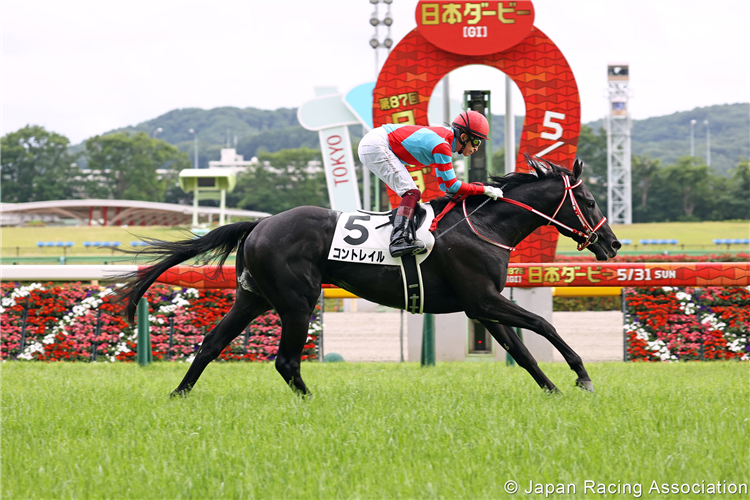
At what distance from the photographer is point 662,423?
3768 millimetres

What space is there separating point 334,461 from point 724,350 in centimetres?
583

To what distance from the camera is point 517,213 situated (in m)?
4.98

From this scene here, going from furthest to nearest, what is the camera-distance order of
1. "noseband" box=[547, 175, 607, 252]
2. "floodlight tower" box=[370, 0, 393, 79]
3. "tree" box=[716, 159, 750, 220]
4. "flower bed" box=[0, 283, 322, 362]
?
"tree" box=[716, 159, 750, 220] → "floodlight tower" box=[370, 0, 393, 79] → "flower bed" box=[0, 283, 322, 362] → "noseband" box=[547, 175, 607, 252]

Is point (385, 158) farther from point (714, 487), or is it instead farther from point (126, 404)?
point (714, 487)

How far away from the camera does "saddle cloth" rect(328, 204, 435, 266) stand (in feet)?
15.4

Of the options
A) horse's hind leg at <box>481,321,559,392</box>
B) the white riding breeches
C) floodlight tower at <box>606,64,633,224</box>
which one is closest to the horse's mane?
the white riding breeches

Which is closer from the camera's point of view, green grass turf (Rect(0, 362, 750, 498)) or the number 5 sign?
green grass turf (Rect(0, 362, 750, 498))

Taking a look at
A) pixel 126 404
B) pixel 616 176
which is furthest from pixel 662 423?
pixel 616 176

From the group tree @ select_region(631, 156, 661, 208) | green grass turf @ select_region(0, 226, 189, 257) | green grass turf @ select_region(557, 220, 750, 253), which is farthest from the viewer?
tree @ select_region(631, 156, 661, 208)

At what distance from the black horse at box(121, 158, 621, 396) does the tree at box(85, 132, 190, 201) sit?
7839 cm

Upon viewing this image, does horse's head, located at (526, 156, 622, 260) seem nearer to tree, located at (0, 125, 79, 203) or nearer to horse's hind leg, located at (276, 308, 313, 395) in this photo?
horse's hind leg, located at (276, 308, 313, 395)

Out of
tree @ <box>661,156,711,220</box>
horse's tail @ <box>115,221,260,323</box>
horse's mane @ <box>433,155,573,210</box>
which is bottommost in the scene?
horse's tail @ <box>115,221,260,323</box>

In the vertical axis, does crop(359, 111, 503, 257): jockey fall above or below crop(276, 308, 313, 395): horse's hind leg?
above

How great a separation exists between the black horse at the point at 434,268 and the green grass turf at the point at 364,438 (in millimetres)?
385
